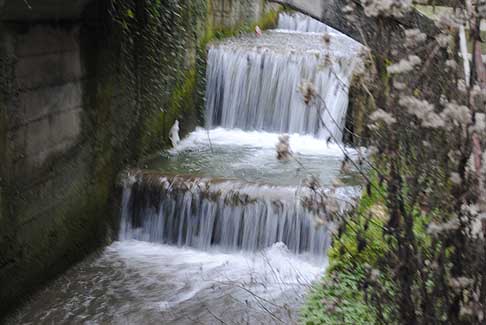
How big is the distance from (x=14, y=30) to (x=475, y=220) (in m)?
4.57

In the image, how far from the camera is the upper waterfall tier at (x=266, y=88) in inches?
380

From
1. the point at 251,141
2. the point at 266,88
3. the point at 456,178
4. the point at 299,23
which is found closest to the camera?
the point at 456,178

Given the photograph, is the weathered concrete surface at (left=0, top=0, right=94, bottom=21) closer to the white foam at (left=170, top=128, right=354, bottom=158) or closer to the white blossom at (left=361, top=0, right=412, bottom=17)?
the white foam at (left=170, top=128, right=354, bottom=158)

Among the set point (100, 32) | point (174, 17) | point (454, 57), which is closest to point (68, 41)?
point (100, 32)

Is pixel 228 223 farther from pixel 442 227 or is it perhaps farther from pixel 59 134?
pixel 442 227

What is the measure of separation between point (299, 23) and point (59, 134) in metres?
8.35

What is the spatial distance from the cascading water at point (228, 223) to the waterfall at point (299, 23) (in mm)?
3935

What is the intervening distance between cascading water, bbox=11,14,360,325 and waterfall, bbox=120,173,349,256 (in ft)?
0.04

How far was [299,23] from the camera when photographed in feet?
46.3

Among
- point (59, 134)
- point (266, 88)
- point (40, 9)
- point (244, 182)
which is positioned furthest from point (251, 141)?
point (40, 9)

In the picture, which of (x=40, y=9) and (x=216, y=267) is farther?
(x=216, y=267)

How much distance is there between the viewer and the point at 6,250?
5891 mm

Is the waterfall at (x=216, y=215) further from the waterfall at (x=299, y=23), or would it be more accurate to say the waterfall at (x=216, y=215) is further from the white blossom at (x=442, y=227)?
the waterfall at (x=299, y=23)

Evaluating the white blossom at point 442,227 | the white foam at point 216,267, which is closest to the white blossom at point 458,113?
the white blossom at point 442,227
